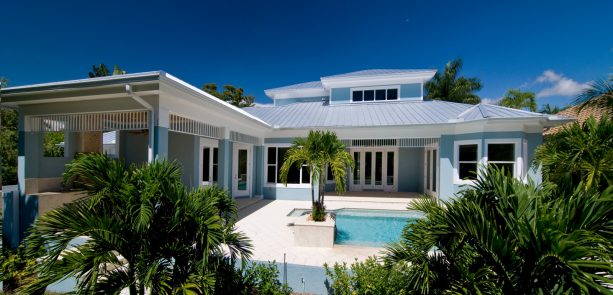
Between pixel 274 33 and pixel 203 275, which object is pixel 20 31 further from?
pixel 203 275

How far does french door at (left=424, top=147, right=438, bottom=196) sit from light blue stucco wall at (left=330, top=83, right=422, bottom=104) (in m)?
4.22

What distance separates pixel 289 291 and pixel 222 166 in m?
6.60

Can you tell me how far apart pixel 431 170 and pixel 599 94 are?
7.96m

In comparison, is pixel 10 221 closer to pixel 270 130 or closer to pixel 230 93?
pixel 270 130

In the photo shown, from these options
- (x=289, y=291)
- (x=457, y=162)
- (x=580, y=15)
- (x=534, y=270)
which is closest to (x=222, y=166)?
(x=289, y=291)

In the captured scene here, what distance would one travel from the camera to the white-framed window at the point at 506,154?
34.6ft

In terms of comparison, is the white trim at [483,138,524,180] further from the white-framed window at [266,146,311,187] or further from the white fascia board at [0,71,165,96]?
the white fascia board at [0,71,165,96]

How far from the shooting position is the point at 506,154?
10.8 m

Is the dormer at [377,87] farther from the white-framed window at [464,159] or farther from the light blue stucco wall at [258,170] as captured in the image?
the light blue stucco wall at [258,170]

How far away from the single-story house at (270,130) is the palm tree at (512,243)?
537 mm

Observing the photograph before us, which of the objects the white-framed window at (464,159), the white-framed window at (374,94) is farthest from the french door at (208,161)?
the white-framed window at (464,159)

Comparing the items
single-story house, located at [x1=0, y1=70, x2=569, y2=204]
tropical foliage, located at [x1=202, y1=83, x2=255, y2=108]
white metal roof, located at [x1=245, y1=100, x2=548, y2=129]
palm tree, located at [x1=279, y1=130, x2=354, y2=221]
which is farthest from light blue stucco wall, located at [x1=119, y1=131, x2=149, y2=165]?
tropical foliage, located at [x1=202, y1=83, x2=255, y2=108]

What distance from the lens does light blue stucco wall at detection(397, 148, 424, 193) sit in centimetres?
1600

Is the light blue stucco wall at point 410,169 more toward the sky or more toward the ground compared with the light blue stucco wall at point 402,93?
more toward the ground
